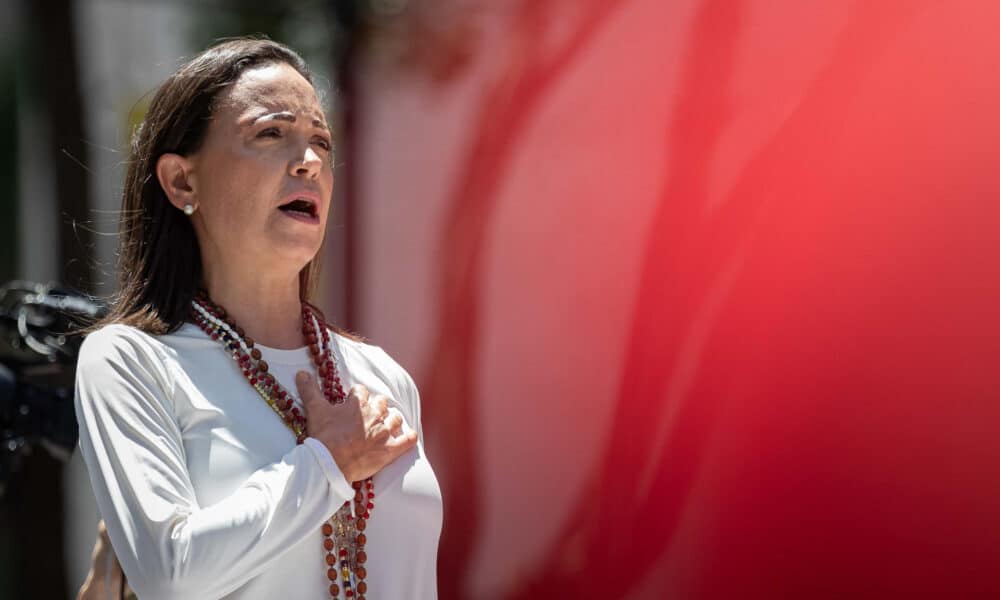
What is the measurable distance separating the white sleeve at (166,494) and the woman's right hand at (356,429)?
30 mm

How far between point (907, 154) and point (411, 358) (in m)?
1.92

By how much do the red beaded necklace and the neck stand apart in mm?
23

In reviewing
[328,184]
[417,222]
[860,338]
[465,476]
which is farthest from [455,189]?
[328,184]

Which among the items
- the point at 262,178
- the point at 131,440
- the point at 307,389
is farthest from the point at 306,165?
the point at 131,440

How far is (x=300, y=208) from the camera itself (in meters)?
1.47

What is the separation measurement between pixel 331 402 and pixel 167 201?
375 mm

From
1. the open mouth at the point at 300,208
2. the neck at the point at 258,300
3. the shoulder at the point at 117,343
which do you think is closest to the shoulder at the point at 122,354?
the shoulder at the point at 117,343

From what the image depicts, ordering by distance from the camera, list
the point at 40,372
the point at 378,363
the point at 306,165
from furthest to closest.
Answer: the point at 40,372, the point at 378,363, the point at 306,165

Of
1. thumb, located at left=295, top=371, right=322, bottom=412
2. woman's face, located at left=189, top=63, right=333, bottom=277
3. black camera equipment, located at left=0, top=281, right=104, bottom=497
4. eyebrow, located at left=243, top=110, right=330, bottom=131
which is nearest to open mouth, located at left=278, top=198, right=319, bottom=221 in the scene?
woman's face, located at left=189, top=63, right=333, bottom=277

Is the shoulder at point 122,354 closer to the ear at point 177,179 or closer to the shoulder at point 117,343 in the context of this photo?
the shoulder at point 117,343

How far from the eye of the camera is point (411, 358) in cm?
365

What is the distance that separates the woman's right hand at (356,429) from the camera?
4.38ft

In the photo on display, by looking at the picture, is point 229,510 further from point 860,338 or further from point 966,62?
point 966,62

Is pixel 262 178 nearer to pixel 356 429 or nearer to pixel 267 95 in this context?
pixel 267 95
